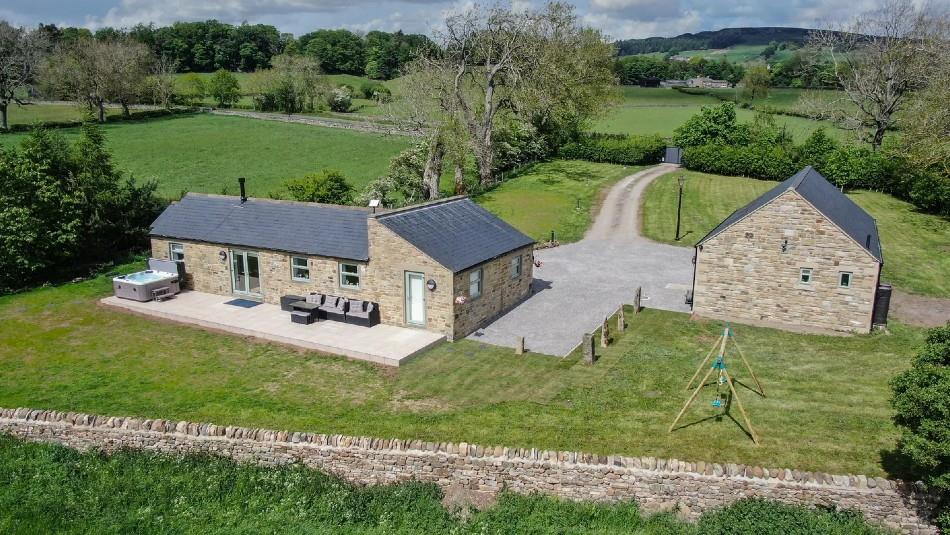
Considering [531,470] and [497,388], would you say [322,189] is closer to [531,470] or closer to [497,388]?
[497,388]

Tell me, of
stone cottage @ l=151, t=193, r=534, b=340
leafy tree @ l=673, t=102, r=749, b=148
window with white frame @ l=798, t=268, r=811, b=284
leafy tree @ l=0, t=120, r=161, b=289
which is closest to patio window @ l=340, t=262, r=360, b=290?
stone cottage @ l=151, t=193, r=534, b=340

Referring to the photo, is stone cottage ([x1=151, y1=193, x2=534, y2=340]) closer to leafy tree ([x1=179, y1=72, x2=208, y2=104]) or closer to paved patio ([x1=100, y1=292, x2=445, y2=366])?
paved patio ([x1=100, y1=292, x2=445, y2=366])

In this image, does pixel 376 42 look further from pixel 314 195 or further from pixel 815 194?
pixel 815 194

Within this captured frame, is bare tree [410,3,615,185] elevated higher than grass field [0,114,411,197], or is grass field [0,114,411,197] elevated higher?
bare tree [410,3,615,185]

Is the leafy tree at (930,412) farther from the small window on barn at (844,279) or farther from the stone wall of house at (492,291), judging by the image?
the stone wall of house at (492,291)

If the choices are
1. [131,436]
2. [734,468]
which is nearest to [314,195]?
[131,436]
